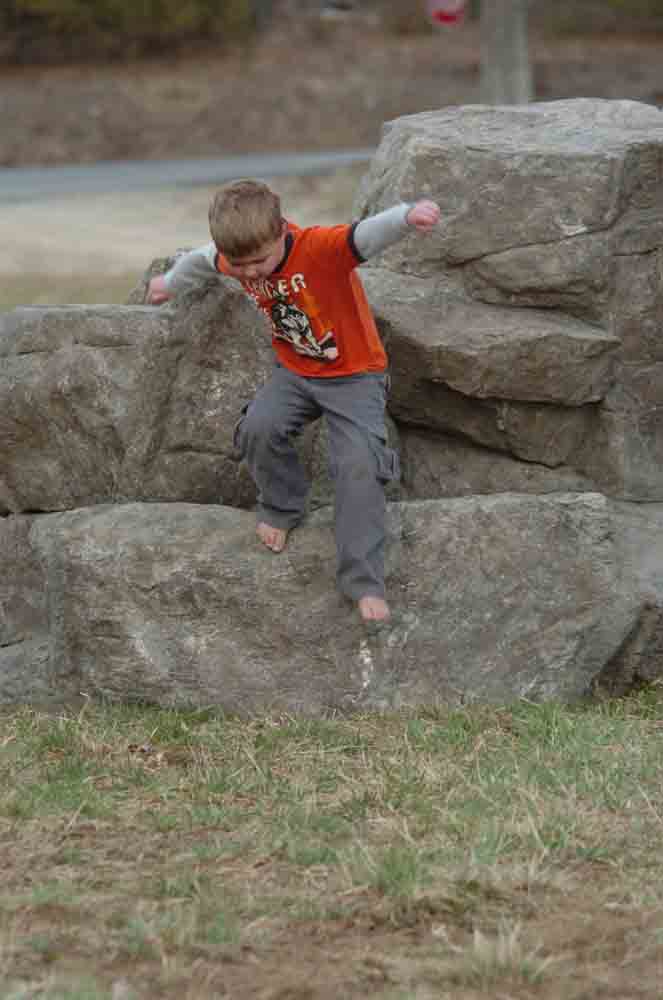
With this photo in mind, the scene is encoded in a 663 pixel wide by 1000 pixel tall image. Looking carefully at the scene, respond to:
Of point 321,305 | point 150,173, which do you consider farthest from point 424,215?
point 150,173

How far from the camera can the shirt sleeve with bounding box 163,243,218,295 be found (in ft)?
17.1

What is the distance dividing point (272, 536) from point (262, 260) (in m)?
0.85

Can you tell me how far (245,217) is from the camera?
4.75 meters

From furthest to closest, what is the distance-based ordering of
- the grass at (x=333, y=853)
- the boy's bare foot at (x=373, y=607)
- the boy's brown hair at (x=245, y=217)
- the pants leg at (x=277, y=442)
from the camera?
1. the pants leg at (x=277, y=442)
2. the boy's bare foot at (x=373, y=607)
3. the boy's brown hair at (x=245, y=217)
4. the grass at (x=333, y=853)

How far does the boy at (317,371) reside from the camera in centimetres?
479

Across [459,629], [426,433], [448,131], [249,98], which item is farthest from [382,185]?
[249,98]

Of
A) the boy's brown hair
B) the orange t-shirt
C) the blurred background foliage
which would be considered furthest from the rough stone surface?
the blurred background foliage

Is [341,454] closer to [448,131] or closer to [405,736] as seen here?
[405,736]

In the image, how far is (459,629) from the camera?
506 centimetres

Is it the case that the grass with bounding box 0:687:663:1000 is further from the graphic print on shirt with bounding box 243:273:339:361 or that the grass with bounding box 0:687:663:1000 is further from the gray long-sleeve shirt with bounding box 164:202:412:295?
the gray long-sleeve shirt with bounding box 164:202:412:295

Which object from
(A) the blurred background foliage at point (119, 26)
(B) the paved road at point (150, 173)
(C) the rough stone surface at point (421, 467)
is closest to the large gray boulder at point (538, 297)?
(C) the rough stone surface at point (421, 467)

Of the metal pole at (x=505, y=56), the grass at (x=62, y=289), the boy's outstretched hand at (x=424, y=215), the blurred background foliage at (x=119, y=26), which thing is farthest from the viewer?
the blurred background foliage at (x=119, y=26)

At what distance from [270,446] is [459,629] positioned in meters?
0.81

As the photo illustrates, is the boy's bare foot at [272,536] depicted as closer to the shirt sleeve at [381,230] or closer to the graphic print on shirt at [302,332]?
the graphic print on shirt at [302,332]
